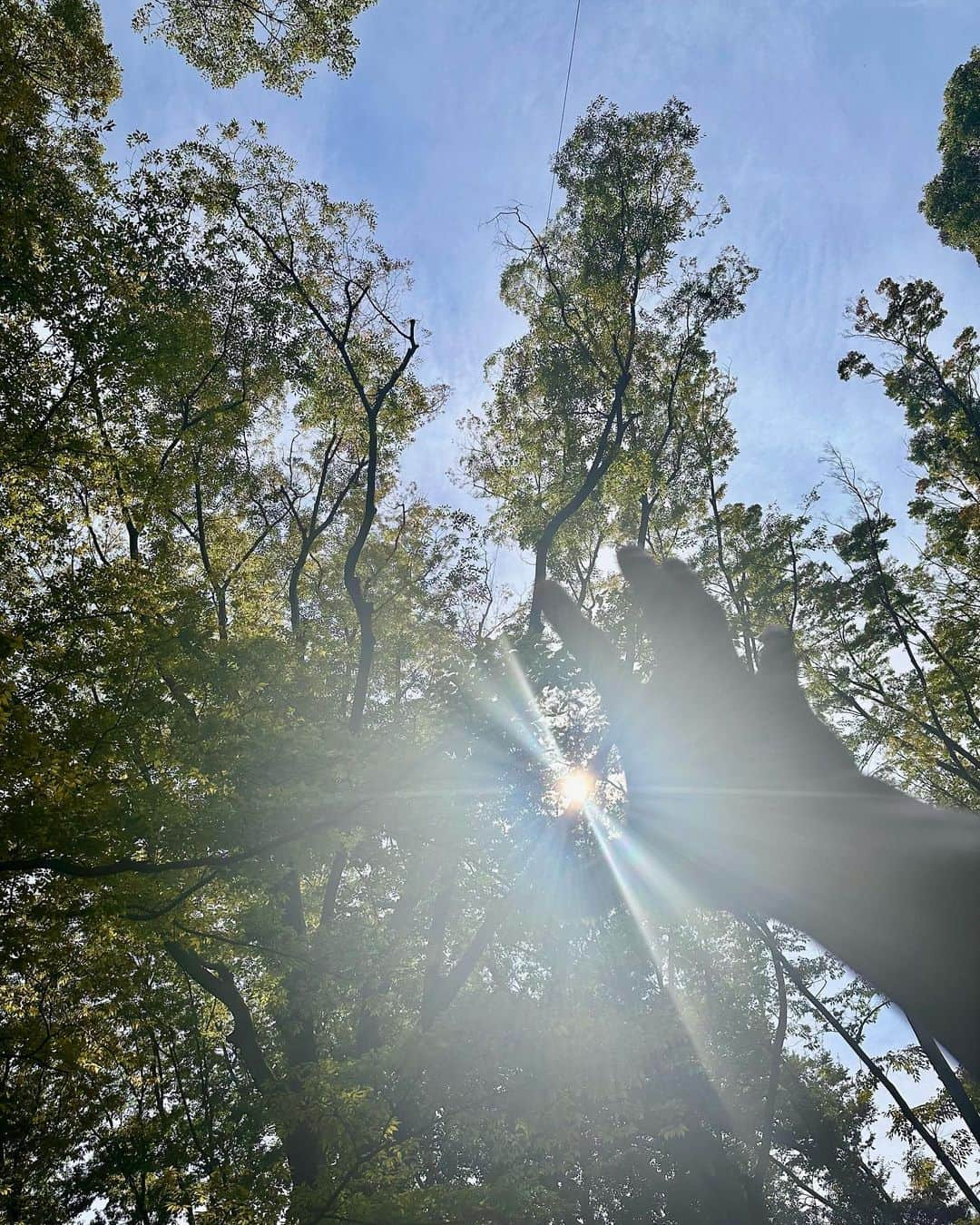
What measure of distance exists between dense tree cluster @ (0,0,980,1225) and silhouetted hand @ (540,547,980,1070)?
15.3 ft

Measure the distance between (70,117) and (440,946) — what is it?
544 inches

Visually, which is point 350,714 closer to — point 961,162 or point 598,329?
point 598,329

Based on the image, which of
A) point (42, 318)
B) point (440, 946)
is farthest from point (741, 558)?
point (42, 318)

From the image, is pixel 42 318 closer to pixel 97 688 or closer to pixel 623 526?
pixel 97 688

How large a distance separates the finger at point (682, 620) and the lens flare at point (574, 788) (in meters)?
6.24

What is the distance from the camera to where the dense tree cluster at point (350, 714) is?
642 cm

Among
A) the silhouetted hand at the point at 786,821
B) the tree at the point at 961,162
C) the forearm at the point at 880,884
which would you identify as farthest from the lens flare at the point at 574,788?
the tree at the point at 961,162

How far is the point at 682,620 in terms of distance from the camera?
2723 mm

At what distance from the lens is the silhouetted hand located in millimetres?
1852

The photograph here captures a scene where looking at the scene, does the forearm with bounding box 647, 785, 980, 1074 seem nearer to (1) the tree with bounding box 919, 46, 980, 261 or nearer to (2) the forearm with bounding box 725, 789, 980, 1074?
(2) the forearm with bounding box 725, 789, 980, 1074

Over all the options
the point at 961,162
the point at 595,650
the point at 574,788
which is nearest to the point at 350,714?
the point at 574,788

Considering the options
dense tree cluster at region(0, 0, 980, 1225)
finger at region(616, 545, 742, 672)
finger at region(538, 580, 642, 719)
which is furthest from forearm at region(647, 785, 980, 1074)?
dense tree cluster at region(0, 0, 980, 1225)

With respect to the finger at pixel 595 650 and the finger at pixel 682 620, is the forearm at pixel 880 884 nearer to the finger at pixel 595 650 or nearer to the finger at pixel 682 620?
the finger at pixel 682 620

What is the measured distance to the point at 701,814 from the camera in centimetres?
243
